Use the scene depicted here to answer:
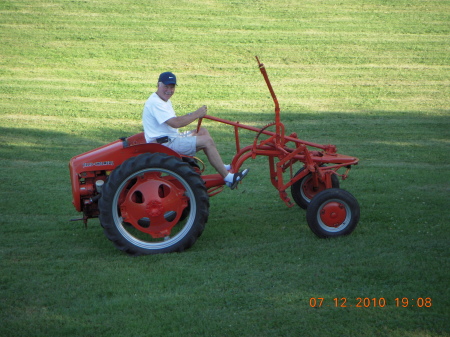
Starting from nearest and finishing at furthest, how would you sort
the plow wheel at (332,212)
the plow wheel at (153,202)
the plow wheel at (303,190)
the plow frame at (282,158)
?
the plow wheel at (153,202), the plow wheel at (332,212), the plow frame at (282,158), the plow wheel at (303,190)

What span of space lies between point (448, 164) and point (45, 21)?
13242 mm

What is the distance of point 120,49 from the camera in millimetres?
16828

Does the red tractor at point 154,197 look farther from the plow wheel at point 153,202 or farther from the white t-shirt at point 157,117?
the white t-shirt at point 157,117

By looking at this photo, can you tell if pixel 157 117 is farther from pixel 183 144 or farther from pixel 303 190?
pixel 303 190

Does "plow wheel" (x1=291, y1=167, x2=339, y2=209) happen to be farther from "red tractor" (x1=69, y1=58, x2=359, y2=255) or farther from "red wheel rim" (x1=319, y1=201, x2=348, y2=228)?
"red wheel rim" (x1=319, y1=201, x2=348, y2=228)

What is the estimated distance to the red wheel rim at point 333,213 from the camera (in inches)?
250

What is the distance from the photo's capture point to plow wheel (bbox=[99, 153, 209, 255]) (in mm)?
6078

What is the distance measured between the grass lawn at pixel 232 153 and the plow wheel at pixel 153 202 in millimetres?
199

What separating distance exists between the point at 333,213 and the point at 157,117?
2047 millimetres

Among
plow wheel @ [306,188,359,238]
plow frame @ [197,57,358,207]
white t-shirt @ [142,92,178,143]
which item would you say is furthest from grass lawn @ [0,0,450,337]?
white t-shirt @ [142,92,178,143]

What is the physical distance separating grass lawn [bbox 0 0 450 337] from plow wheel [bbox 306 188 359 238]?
4.9 inches
